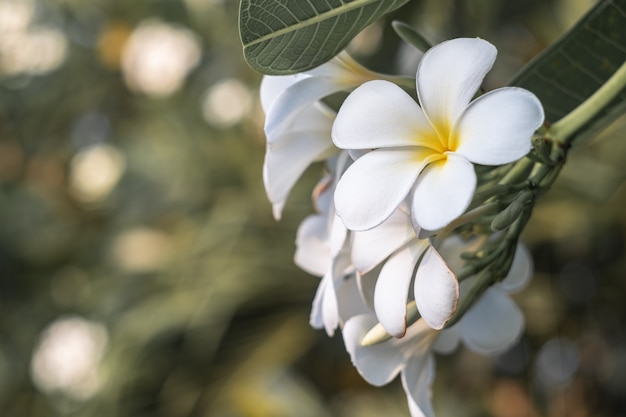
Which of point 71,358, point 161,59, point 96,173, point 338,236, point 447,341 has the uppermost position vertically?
point 338,236

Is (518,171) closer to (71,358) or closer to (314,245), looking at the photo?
(314,245)

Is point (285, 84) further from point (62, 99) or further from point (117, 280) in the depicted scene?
point (62, 99)

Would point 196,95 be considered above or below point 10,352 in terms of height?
above

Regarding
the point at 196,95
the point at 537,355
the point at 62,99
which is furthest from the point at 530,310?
the point at 62,99

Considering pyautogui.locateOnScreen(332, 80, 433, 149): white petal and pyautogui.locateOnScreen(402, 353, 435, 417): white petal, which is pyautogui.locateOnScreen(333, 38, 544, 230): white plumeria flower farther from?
pyautogui.locateOnScreen(402, 353, 435, 417): white petal

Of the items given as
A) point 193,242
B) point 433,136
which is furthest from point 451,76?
point 193,242

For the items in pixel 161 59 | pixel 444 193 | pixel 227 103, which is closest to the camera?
pixel 444 193
